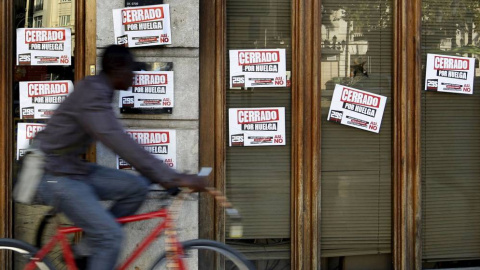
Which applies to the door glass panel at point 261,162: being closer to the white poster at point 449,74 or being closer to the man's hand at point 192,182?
the white poster at point 449,74

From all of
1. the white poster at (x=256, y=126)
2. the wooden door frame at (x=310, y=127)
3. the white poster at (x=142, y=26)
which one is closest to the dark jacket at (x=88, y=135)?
the white poster at (x=142, y=26)

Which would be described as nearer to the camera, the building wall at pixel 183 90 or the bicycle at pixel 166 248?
the bicycle at pixel 166 248

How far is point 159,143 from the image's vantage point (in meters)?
5.57

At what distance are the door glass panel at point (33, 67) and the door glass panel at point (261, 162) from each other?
1.41 metres

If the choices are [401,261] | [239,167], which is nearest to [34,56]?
[239,167]

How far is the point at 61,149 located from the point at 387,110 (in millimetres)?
3295

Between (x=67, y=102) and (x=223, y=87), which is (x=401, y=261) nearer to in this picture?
(x=223, y=87)

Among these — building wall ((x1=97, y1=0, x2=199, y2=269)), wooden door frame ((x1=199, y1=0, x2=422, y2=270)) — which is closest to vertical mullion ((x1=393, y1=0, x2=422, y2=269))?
wooden door frame ((x1=199, y1=0, x2=422, y2=270))

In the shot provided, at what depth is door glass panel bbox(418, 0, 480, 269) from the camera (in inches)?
241

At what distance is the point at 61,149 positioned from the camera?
388cm

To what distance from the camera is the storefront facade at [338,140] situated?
5824 millimetres

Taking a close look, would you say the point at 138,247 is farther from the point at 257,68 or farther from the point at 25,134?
the point at 257,68

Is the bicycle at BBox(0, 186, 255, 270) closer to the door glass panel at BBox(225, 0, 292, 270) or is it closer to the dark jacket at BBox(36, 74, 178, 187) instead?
the dark jacket at BBox(36, 74, 178, 187)

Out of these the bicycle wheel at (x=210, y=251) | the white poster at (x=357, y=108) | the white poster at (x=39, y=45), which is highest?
the white poster at (x=39, y=45)
